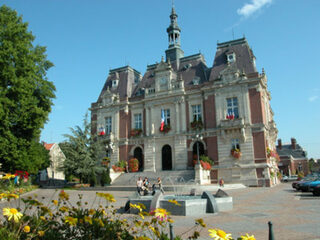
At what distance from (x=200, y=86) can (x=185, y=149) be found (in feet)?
28.0

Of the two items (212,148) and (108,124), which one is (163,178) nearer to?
(212,148)

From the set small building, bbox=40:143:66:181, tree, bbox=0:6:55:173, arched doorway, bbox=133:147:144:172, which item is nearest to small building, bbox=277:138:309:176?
arched doorway, bbox=133:147:144:172

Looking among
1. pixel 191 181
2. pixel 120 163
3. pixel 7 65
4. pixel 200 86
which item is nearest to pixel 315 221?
pixel 191 181

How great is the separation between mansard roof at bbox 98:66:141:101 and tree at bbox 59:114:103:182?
9202 mm

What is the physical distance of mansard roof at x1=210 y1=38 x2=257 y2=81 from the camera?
114 feet

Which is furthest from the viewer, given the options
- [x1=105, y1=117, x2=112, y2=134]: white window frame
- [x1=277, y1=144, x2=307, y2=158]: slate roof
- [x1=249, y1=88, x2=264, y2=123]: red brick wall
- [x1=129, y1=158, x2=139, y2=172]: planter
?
[x1=277, y1=144, x2=307, y2=158]: slate roof

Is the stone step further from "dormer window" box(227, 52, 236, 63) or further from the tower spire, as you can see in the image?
the tower spire

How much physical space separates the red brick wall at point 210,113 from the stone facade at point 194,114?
13cm

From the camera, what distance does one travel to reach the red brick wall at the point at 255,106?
32344 mm

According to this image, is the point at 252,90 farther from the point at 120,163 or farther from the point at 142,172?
the point at 120,163

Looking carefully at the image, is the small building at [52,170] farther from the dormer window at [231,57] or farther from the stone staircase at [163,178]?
the dormer window at [231,57]

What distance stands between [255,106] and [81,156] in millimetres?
21592

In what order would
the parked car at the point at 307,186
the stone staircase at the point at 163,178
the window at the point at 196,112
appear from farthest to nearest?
the window at the point at 196,112 → the stone staircase at the point at 163,178 → the parked car at the point at 307,186

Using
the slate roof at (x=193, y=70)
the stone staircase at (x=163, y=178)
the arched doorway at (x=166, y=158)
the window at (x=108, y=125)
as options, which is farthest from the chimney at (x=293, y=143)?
the window at (x=108, y=125)
